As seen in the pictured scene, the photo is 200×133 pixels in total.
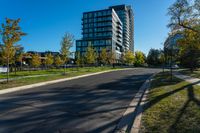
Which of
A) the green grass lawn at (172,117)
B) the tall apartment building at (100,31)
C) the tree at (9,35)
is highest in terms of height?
the tall apartment building at (100,31)

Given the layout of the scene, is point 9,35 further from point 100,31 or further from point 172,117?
point 100,31

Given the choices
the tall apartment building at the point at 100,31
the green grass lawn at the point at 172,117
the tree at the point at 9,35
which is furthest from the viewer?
the tall apartment building at the point at 100,31

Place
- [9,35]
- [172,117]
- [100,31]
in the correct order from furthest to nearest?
[100,31]
[9,35]
[172,117]

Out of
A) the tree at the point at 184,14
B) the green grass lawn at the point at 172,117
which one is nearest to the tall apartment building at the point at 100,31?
the tree at the point at 184,14

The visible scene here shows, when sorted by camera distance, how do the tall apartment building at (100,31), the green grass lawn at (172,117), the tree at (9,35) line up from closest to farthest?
the green grass lawn at (172,117) → the tree at (9,35) → the tall apartment building at (100,31)

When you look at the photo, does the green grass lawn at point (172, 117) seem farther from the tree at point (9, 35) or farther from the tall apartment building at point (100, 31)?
the tall apartment building at point (100, 31)

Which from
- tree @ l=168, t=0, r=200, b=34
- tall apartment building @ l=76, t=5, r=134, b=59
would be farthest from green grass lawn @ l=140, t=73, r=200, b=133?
tall apartment building @ l=76, t=5, r=134, b=59

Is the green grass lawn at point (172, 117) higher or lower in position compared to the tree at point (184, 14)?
lower

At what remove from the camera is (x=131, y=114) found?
6805 mm

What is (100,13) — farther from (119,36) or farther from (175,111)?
(175,111)

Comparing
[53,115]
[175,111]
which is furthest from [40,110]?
[175,111]

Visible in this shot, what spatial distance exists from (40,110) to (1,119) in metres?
1.42

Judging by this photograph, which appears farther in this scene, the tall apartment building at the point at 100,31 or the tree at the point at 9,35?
the tall apartment building at the point at 100,31

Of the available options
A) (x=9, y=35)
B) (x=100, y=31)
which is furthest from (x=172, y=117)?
(x=100, y=31)
